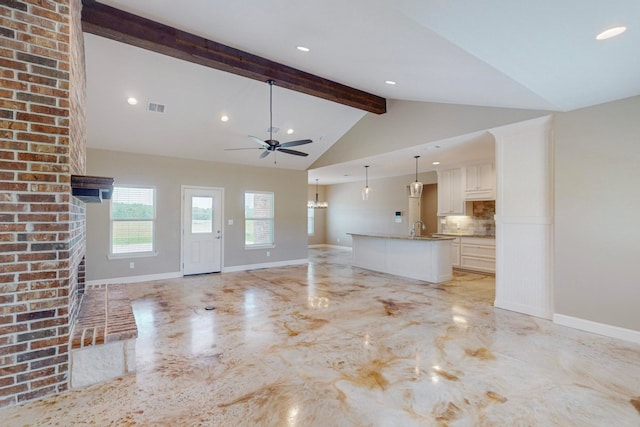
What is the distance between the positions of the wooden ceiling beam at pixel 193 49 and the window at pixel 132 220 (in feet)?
12.2

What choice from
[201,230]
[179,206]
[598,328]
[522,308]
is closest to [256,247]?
[201,230]

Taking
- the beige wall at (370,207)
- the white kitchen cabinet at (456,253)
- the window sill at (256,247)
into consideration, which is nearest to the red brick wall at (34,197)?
the window sill at (256,247)

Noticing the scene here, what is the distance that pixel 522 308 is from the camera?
14.1 ft

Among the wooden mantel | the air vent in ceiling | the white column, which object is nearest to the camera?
the wooden mantel

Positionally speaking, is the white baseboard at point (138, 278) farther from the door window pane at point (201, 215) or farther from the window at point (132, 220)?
the door window pane at point (201, 215)

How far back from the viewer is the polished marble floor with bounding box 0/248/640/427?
2.12 meters

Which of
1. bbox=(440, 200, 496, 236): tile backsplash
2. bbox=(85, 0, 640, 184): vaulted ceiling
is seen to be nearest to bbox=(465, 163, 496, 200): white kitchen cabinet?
bbox=(440, 200, 496, 236): tile backsplash

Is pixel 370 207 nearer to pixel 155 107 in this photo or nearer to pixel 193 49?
pixel 155 107

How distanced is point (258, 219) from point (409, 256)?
12.7ft

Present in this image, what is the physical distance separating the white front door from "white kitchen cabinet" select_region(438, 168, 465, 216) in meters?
5.61

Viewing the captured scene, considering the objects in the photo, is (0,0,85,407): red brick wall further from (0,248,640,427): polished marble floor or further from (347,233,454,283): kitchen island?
(347,233,454,283): kitchen island

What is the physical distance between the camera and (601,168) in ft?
11.7

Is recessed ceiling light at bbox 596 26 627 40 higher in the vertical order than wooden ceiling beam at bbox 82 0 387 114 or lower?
lower

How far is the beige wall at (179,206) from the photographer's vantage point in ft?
19.7
